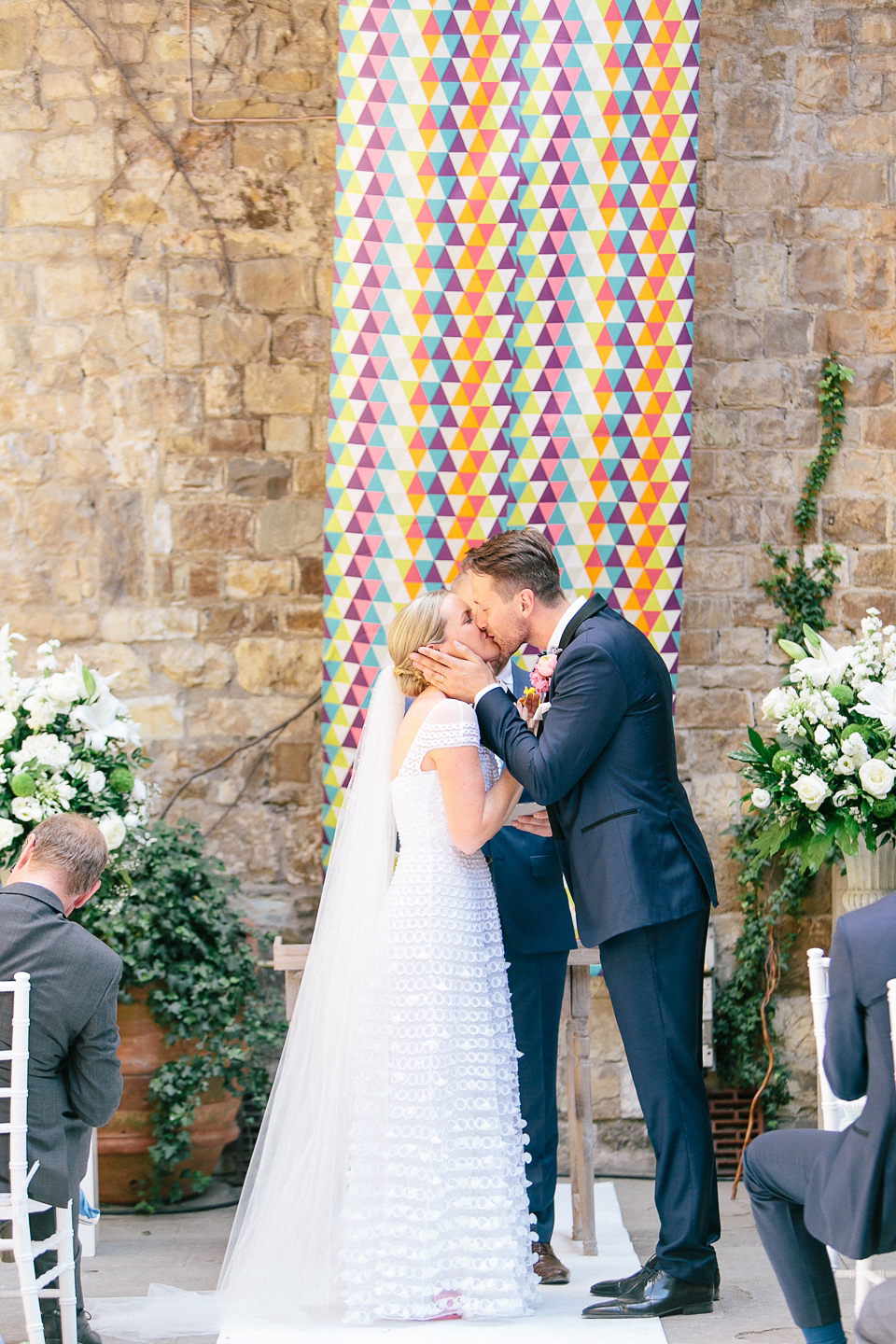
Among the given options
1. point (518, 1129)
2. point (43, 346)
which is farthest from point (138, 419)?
point (518, 1129)

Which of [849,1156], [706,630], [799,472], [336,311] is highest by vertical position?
[336,311]

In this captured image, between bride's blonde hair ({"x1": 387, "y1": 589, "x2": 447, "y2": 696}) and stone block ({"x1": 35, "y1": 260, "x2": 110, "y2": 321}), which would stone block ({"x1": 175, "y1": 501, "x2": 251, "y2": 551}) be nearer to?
stone block ({"x1": 35, "y1": 260, "x2": 110, "y2": 321})

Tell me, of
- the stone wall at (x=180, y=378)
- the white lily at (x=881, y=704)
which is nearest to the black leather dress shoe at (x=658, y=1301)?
the white lily at (x=881, y=704)

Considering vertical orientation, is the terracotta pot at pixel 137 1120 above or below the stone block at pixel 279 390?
below

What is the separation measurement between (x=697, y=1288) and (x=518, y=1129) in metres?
Answer: 0.47

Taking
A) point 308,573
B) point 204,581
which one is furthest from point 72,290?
point 308,573

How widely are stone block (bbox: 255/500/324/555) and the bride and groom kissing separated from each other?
151 cm

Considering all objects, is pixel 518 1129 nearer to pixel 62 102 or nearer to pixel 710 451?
pixel 710 451

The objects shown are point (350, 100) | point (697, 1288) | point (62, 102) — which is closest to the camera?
point (697, 1288)

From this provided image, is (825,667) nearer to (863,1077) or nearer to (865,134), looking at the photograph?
(863,1077)

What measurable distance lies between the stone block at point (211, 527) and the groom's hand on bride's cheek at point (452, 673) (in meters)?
1.67

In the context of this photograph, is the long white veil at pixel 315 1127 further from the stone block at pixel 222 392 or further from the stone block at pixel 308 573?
the stone block at pixel 222 392

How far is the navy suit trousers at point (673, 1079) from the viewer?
271 cm

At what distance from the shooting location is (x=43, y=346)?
174 inches
